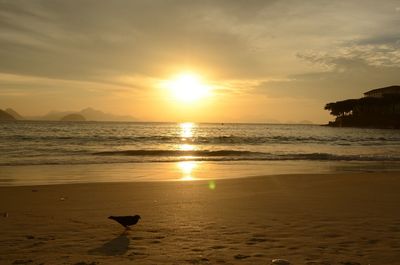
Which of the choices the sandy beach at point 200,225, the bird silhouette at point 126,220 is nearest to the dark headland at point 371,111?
the sandy beach at point 200,225

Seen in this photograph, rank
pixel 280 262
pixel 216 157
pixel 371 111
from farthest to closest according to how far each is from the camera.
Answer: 1. pixel 371 111
2. pixel 216 157
3. pixel 280 262

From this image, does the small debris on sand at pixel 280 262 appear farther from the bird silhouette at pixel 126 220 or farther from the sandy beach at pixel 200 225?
the bird silhouette at pixel 126 220

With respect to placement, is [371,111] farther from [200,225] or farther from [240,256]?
[240,256]

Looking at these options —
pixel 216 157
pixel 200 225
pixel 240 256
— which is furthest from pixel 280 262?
pixel 216 157

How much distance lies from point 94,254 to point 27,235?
162 cm

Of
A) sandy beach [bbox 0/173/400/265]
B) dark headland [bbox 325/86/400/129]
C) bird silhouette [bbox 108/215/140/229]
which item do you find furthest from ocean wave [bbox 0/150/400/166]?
dark headland [bbox 325/86/400/129]

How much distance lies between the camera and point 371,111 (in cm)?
12369

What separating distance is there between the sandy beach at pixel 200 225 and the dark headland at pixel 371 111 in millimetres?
112626

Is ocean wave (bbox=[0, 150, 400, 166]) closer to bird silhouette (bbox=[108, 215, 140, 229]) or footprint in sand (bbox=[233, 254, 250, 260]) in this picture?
bird silhouette (bbox=[108, 215, 140, 229])

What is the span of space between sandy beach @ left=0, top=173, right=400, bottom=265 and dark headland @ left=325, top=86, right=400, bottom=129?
11263 centimetres

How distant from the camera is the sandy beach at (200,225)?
5.38 meters

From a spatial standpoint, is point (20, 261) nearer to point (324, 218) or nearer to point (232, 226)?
point (232, 226)

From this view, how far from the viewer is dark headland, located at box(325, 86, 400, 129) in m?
115

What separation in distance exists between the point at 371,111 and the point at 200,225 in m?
129
